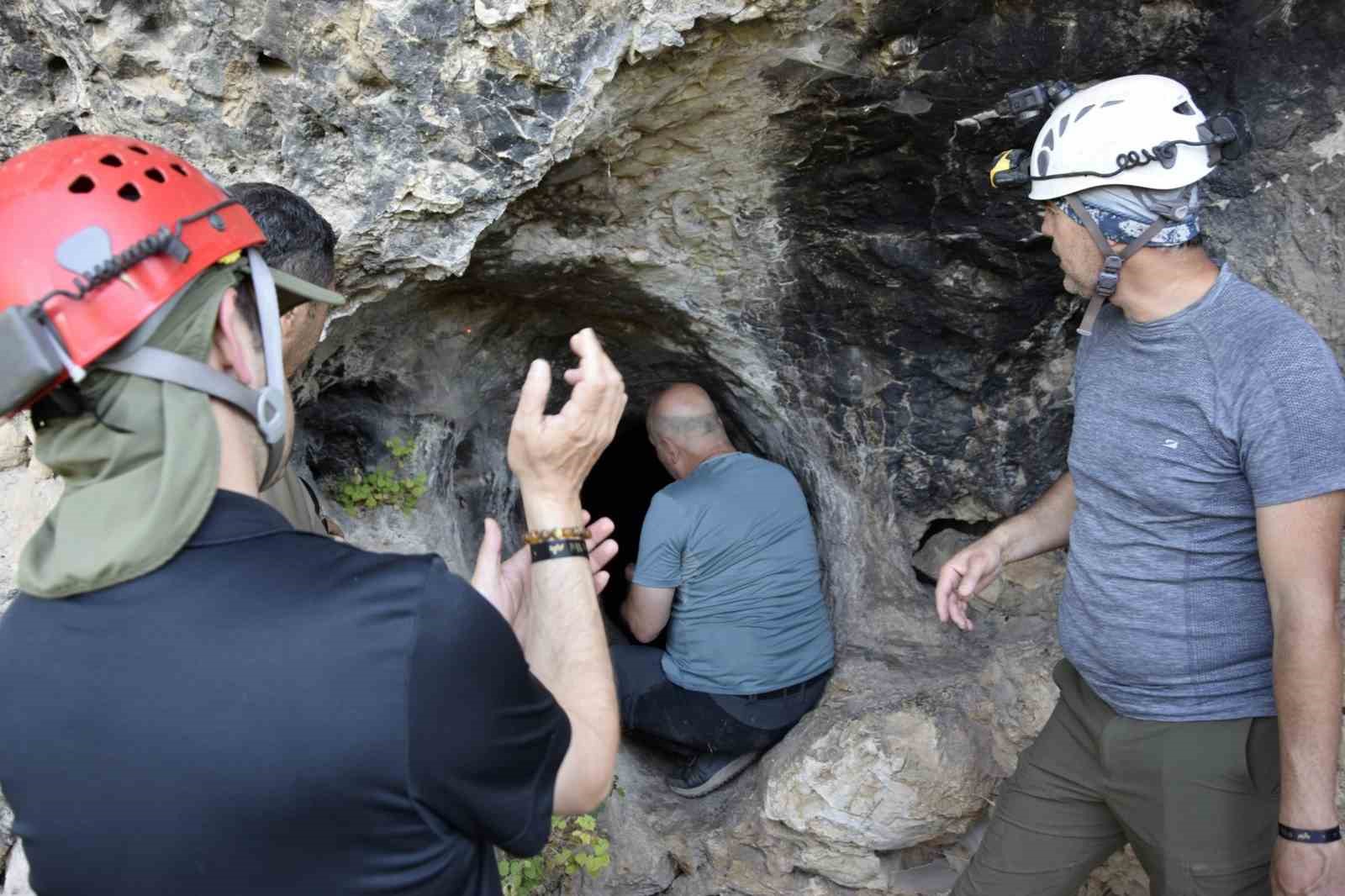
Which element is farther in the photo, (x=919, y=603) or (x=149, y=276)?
(x=919, y=603)

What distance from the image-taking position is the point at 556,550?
1.60 m

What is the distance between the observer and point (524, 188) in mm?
2627

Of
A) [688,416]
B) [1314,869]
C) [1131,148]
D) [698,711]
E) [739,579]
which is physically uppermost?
[1131,148]

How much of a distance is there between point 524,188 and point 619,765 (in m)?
2.23

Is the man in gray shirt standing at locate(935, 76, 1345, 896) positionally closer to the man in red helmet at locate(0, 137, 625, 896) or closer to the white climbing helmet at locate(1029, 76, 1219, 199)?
the white climbing helmet at locate(1029, 76, 1219, 199)

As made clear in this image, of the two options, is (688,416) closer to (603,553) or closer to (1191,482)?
(603,553)

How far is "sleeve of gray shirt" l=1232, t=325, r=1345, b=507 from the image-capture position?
181 centimetres

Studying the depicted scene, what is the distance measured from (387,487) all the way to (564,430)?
1964mm

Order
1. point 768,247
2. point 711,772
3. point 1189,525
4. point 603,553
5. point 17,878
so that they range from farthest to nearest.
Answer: point 711,772
point 768,247
point 17,878
point 1189,525
point 603,553

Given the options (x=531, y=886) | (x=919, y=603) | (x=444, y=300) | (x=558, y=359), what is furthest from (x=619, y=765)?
(x=444, y=300)

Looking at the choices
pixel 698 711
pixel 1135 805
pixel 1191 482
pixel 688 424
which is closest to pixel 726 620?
pixel 698 711

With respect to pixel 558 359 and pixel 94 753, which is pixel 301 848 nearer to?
pixel 94 753

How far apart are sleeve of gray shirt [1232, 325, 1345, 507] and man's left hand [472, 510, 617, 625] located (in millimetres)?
1175

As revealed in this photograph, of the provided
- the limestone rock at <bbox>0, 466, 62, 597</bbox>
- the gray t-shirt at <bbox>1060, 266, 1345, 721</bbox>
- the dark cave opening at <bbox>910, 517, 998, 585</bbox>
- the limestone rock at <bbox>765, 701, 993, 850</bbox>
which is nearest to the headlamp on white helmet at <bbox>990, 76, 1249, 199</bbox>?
the gray t-shirt at <bbox>1060, 266, 1345, 721</bbox>
